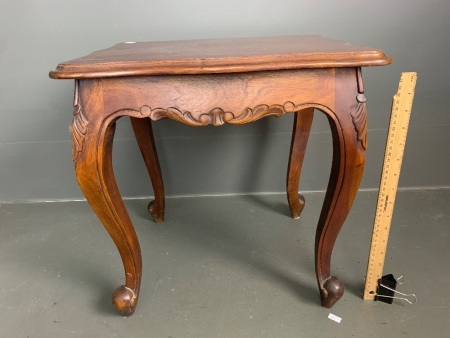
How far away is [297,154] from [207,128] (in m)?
0.37

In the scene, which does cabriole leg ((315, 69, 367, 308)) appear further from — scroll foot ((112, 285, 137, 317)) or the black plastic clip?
scroll foot ((112, 285, 137, 317))

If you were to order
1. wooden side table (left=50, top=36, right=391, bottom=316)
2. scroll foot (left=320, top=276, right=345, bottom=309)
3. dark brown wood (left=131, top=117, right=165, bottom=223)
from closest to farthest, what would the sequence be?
wooden side table (left=50, top=36, right=391, bottom=316), scroll foot (left=320, top=276, right=345, bottom=309), dark brown wood (left=131, top=117, right=165, bottom=223)

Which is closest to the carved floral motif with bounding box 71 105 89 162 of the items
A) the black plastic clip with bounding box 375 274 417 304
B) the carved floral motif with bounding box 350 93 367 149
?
the carved floral motif with bounding box 350 93 367 149

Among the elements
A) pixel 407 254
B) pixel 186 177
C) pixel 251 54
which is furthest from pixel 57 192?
pixel 407 254

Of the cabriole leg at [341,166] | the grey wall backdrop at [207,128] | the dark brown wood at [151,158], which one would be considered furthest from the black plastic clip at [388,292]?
the dark brown wood at [151,158]

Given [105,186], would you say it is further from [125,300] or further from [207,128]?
[207,128]

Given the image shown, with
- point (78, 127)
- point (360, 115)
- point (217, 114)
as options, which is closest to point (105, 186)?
point (78, 127)

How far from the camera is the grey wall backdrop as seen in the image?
4.15ft

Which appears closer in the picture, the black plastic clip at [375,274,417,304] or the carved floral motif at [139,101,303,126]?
the carved floral motif at [139,101,303,126]

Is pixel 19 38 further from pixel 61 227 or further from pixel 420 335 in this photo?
pixel 420 335

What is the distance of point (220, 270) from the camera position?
1104 mm

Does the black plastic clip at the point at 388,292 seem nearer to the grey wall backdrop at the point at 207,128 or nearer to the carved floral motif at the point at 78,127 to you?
the grey wall backdrop at the point at 207,128

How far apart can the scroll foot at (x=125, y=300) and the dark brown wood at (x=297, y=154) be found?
63cm

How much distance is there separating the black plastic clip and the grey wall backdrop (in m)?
0.60
